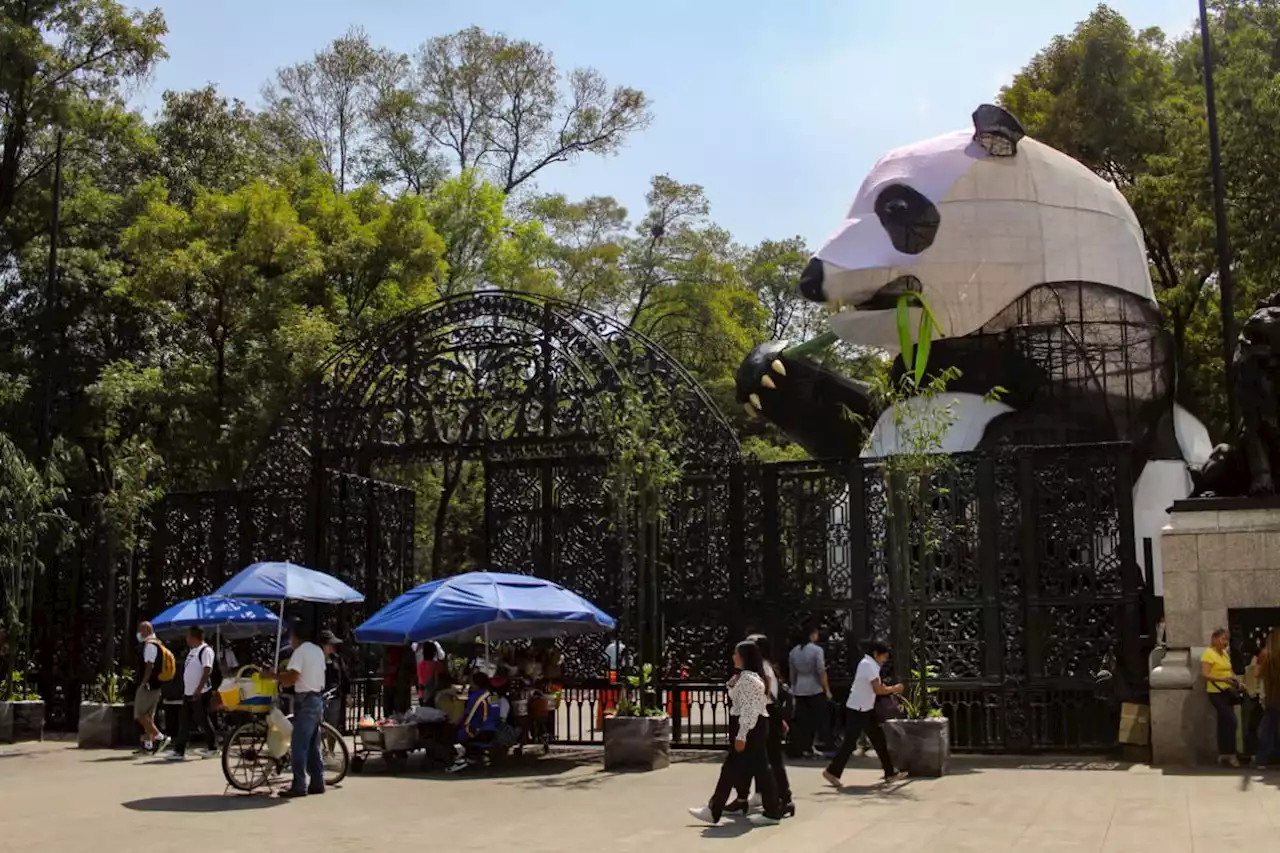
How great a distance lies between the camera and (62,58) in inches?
826

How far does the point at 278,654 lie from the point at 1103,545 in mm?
7971

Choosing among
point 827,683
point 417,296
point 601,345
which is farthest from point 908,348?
point 417,296

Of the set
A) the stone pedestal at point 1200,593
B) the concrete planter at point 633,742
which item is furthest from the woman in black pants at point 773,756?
the stone pedestal at point 1200,593

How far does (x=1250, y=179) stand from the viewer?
1800 cm

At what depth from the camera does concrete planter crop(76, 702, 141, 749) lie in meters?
14.6

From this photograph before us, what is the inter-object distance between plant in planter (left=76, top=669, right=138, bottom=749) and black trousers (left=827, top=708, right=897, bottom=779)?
26.4ft

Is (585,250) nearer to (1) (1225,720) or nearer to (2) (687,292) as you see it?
(2) (687,292)

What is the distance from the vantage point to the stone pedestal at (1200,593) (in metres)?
11.7

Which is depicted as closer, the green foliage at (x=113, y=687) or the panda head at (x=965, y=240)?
the green foliage at (x=113, y=687)

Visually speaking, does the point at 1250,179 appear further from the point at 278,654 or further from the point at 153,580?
the point at 153,580

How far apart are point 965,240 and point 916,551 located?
17.3ft

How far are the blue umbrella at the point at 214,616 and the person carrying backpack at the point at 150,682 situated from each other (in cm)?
27

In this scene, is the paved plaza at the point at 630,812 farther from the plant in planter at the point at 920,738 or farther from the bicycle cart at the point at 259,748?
the plant in planter at the point at 920,738

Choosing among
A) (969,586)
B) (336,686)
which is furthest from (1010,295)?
(336,686)
